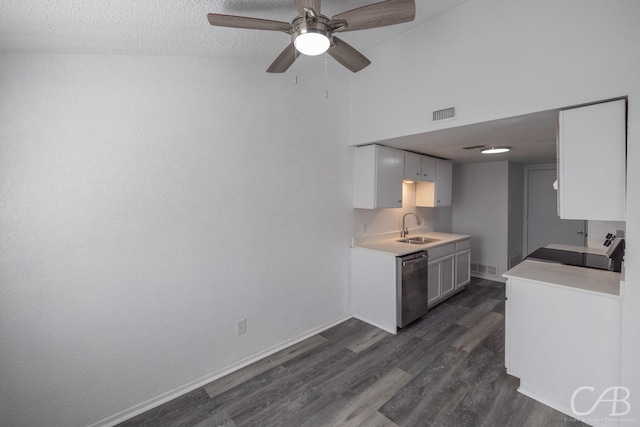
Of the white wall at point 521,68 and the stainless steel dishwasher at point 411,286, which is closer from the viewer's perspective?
the white wall at point 521,68

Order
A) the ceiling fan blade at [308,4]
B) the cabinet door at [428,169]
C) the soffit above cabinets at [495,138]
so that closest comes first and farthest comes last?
the ceiling fan blade at [308,4]
the soffit above cabinets at [495,138]
the cabinet door at [428,169]

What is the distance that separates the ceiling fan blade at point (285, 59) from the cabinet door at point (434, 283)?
9.24 feet

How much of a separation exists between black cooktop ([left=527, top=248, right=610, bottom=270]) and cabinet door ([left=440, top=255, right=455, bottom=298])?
3.42 feet

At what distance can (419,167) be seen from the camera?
12.6 ft

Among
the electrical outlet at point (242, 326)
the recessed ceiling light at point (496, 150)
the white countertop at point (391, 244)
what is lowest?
the electrical outlet at point (242, 326)

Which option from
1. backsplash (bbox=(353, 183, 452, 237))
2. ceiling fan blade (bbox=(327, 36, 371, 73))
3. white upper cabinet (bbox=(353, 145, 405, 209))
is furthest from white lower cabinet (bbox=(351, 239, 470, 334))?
ceiling fan blade (bbox=(327, 36, 371, 73))

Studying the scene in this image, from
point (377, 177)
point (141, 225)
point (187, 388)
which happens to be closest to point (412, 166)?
point (377, 177)

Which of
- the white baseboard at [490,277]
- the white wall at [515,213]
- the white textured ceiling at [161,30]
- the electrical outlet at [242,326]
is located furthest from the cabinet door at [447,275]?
the electrical outlet at [242,326]

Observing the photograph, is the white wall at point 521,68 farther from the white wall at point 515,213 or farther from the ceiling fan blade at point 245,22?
the white wall at point 515,213

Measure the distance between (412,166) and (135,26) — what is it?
3.21m

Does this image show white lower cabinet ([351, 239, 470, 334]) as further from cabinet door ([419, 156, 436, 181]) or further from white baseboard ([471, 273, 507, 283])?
white baseboard ([471, 273, 507, 283])

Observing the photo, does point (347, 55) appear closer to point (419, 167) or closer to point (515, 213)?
point (419, 167)

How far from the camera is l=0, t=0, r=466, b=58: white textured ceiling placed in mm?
1293

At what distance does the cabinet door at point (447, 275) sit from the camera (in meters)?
3.69
